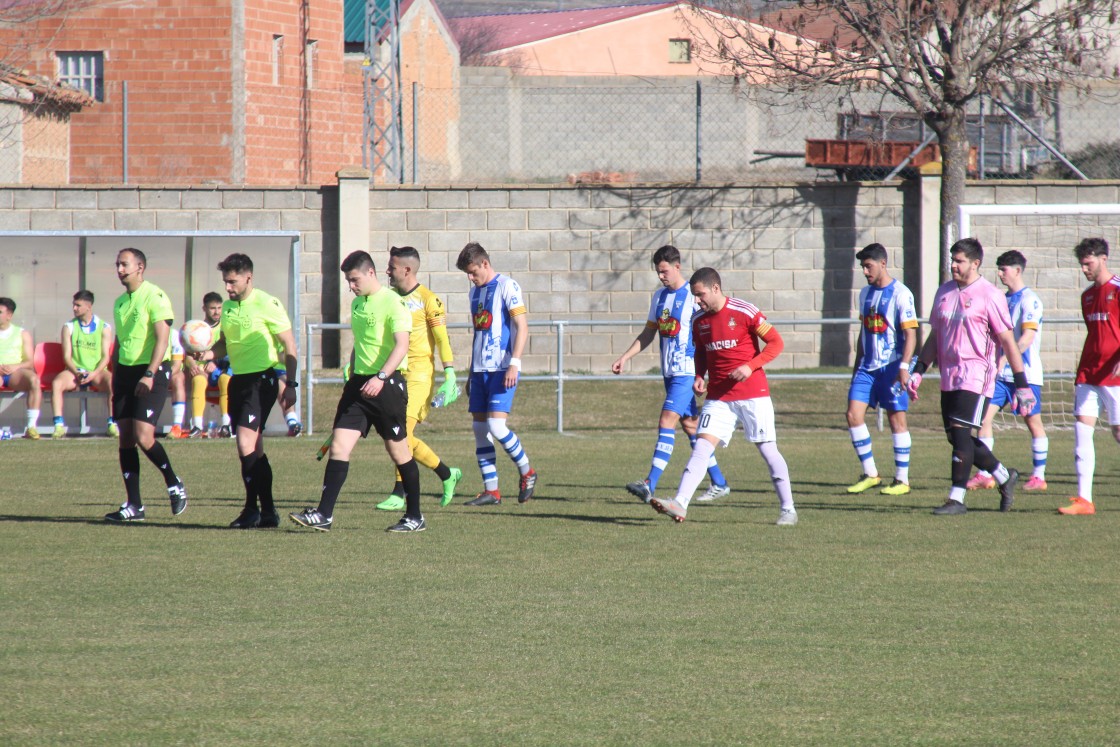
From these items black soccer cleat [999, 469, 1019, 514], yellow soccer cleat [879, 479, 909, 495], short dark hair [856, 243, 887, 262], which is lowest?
yellow soccer cleat [879, 479, 909, 495]

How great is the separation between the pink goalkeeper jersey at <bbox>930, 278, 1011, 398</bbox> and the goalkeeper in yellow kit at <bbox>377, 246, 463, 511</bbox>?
3651 millimetres

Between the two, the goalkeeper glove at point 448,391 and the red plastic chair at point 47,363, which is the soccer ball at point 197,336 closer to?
the red plastic chair at point 47,363

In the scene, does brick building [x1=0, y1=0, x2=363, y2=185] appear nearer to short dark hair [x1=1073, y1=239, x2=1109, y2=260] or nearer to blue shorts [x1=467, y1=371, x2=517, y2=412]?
blue shorts [x1=467, y1=371, x2=517, y2=412]

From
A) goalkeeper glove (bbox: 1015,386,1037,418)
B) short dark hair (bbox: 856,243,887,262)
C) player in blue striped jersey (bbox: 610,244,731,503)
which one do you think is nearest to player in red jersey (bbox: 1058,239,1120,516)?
goalkeeper glove (bbox: 1015,386,1037,418)

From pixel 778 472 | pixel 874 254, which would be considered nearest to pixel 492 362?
pixel 778 472

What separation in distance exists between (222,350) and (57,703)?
4786 millimetres

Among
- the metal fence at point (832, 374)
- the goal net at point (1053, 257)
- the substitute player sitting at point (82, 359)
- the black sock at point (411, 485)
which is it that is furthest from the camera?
the goal net at point (1053, 257)

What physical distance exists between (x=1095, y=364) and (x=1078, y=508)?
1.06m

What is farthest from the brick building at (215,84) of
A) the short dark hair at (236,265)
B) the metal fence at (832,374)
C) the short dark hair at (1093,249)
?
the short dark hair at (1093,249)

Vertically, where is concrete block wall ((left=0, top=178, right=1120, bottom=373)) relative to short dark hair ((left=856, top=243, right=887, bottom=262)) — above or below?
above

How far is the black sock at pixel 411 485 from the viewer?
855 centimetres

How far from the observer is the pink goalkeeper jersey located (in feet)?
31.2

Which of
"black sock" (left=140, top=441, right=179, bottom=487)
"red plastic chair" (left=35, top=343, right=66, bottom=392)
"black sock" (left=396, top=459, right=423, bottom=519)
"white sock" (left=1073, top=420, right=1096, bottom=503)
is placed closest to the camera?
"black sock" (left=396, top=459, right=423, bottom=519)

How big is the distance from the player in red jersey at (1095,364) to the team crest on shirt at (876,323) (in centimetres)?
171
